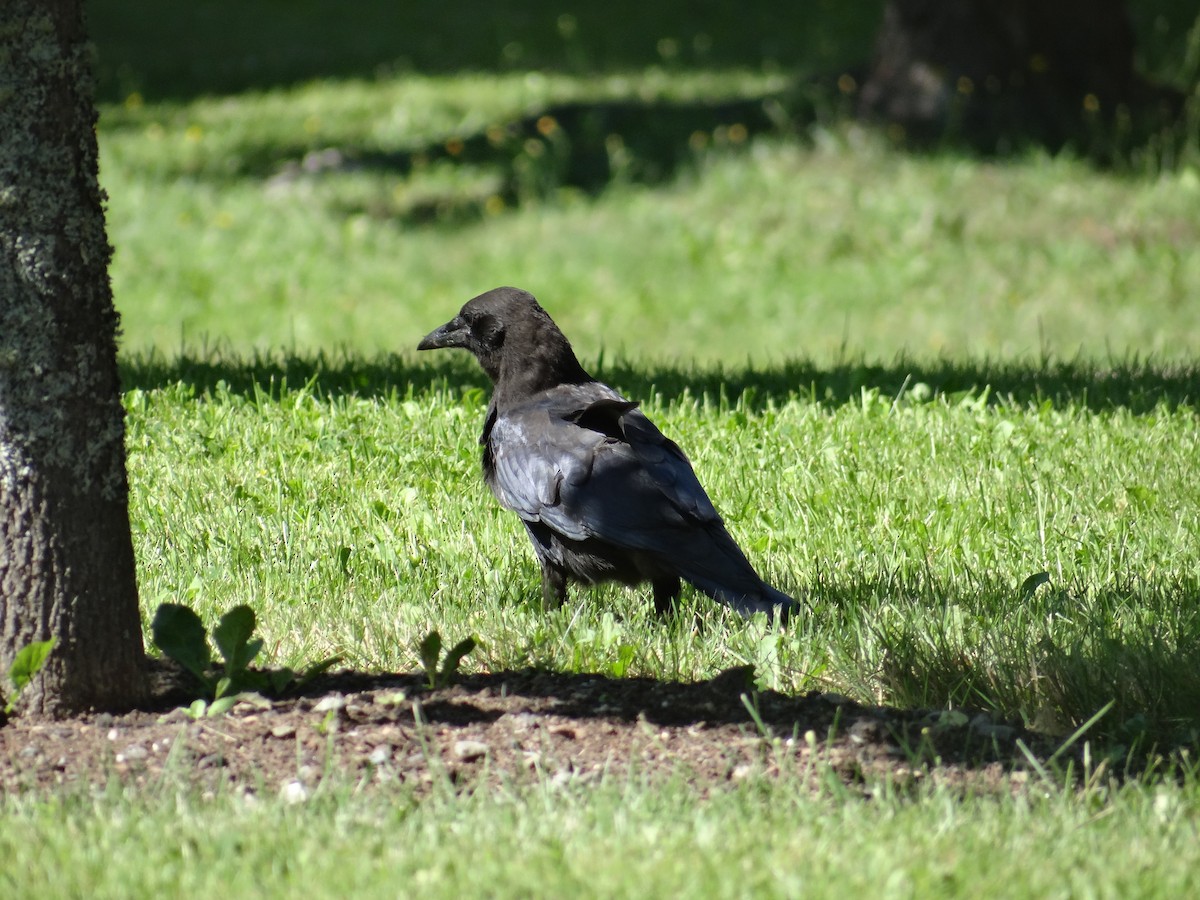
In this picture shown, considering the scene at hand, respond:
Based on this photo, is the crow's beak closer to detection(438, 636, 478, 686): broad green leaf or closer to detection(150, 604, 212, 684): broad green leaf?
detection(438, 636, 478, 686): broad green leaf

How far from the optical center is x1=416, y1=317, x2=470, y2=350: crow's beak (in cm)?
515

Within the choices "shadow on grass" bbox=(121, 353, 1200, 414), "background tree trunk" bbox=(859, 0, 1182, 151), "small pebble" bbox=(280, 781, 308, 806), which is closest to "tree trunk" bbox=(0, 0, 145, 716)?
"small pebble" bbox=(280, 781, 308, 806)

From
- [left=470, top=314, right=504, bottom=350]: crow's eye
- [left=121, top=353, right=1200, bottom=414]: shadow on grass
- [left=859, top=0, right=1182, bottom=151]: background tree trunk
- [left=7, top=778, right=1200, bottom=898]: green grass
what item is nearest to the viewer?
[left=7, top=778, right=1200, bottom=898]: green grass

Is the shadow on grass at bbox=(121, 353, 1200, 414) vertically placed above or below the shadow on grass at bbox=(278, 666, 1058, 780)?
above

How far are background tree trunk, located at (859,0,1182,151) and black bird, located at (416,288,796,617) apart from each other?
28.2 feet

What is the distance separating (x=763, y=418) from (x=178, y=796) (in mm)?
3803

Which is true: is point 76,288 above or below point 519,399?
above

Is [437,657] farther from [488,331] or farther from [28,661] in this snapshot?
[488,331]

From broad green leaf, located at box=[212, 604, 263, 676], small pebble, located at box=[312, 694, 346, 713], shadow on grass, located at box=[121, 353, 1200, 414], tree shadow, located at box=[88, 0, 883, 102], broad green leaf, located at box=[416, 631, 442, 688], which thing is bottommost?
small pebble, located at box=[312, 694, 346, 713]

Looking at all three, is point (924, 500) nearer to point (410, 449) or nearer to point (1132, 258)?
point (410, 449)

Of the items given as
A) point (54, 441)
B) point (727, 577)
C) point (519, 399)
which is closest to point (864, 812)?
point (727, 577)

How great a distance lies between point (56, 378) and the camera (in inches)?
126

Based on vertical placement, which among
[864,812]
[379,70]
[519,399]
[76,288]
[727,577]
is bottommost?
[864,812]

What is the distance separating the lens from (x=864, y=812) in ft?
9.68
